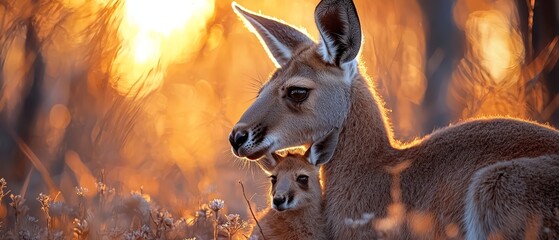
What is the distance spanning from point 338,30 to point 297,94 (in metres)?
0.53

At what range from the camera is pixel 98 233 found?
7.16 meters

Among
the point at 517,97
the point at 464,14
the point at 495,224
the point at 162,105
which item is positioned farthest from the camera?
the point at 464,14

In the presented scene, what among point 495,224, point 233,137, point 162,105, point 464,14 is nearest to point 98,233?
point 233,137

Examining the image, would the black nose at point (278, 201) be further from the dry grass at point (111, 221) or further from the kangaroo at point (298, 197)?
the dry grass at point (111, 221)

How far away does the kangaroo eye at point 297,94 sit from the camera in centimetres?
674

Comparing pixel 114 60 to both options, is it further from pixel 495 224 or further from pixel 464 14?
pixel 464 14

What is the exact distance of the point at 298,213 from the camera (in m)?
6.92

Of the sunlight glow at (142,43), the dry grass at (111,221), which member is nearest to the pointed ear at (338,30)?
the dry grass at (111,221)

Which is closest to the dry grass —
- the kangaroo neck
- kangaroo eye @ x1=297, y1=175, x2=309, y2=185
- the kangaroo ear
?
kangaroo eye @ x1=297, y1=175, x2=309, y2=185

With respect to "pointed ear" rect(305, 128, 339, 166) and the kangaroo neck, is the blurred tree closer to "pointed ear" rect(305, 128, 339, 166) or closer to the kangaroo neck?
the kangaroo neck

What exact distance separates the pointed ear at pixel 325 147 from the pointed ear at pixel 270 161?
456 millimetres

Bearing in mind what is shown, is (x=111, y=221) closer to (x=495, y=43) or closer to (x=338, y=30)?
(x=338, y=30)

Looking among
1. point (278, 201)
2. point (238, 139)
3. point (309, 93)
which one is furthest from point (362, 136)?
point (238, 139)

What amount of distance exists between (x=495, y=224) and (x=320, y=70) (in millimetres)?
1849
